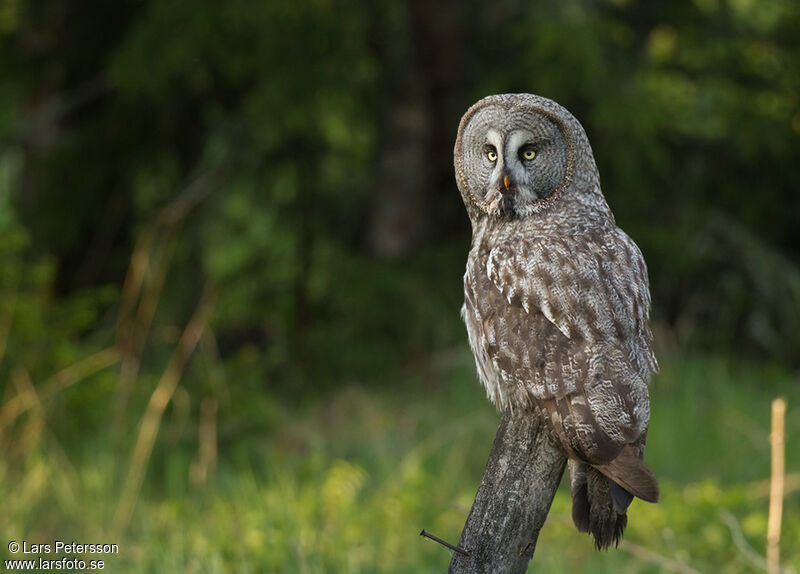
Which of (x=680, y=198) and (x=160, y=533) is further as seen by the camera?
(x=680, y=198)

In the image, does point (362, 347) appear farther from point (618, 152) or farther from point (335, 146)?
point (618, 152)

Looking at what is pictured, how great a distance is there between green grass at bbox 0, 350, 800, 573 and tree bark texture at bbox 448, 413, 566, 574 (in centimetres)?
84

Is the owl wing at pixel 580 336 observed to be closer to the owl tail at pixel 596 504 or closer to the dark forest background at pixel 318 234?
the owl tail at pixel 596 504

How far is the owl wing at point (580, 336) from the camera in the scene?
1773 mm

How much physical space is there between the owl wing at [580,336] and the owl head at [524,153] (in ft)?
0.40

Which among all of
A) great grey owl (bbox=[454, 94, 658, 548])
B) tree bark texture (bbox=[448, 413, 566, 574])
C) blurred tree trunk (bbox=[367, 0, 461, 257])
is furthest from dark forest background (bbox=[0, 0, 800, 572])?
tree bark texture (bbox=[448, 413, 566, 574])

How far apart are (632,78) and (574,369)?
17.3 feet

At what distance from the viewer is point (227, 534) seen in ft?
12.6

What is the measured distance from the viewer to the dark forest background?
4.88m

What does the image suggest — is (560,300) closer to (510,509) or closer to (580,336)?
(580,336)

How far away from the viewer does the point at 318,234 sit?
22.5ft

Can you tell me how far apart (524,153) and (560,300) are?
0.39 m

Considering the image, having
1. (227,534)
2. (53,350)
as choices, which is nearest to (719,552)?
(227,534)

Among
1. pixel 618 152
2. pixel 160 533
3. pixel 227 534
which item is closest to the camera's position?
pixel 227 534
